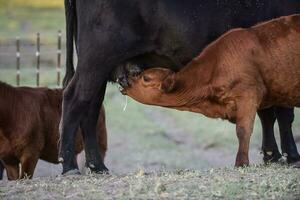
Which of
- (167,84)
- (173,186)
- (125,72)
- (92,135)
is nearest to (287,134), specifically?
(167,84)

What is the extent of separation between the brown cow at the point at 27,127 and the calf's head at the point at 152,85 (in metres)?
2.66

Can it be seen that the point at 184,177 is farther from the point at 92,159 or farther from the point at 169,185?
the point at 92,159

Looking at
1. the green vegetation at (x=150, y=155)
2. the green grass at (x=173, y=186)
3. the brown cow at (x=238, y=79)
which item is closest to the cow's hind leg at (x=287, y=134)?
the brown cow at (x=238, y=79)

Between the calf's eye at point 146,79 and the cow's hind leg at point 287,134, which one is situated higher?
the calf's eye at point 146,79

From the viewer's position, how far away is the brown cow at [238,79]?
10328 mm

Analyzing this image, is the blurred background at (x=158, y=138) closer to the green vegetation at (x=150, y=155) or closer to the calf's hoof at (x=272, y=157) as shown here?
the green vegetation at (x=150, y=155)

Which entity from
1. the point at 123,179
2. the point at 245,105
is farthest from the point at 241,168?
the point at 123,179

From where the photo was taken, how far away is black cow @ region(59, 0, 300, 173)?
1109 cm

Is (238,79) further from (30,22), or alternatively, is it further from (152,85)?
(30,22)

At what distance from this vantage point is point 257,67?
34.4 ft

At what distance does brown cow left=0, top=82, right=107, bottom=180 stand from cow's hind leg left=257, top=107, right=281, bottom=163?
3082 millimetres

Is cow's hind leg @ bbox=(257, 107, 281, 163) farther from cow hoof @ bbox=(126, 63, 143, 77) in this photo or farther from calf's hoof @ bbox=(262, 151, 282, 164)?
cow hoof @ bbox=(126, 63, 143, 77)

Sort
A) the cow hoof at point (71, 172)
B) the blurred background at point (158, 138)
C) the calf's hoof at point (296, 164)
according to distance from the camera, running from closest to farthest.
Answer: the calf's hoof at point (296, 164)
the cow hoof at point (71, 172)
the blurred background at point (158, 138)

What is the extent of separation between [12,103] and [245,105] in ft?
A: 14.6
